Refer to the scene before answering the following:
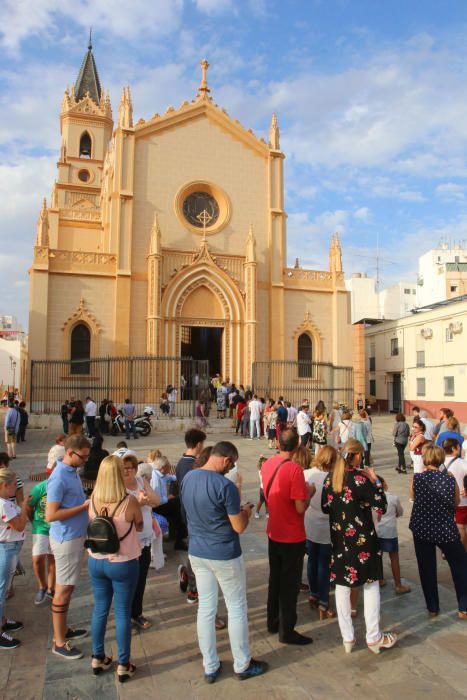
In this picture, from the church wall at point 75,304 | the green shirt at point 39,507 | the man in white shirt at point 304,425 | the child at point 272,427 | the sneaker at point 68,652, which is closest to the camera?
the sneaker at point 68,652

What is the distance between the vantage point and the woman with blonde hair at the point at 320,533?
4.99 metres

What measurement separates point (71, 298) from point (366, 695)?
22897 mm

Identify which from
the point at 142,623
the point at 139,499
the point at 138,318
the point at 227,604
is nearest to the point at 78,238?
the point at 138,318

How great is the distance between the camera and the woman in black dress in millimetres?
4328

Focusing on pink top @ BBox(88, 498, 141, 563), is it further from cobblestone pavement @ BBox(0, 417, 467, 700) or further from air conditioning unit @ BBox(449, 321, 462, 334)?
air conditioning unit @ BBox(449, 321, 462, 334)

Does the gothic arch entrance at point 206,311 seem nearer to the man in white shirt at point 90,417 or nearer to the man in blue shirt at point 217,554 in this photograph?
the man in white shirt at point 90,417

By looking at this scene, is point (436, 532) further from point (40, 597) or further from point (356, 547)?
point (40, 597)

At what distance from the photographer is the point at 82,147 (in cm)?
3862

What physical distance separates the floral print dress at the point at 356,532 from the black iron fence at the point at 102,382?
59.5 feet

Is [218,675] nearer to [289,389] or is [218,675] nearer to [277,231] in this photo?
[289,389]

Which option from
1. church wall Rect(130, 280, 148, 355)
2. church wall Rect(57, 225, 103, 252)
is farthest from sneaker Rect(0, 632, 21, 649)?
Answer: church wall Rect(57, 225, 103, 252)

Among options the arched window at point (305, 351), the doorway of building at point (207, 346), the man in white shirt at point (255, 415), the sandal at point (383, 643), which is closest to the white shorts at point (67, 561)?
the sandal at point (383, 643)

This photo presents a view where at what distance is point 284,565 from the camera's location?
453 cm

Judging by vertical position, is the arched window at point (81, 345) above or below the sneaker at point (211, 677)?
above
